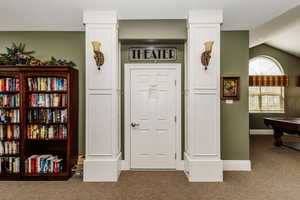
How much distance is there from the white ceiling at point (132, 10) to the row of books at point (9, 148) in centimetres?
213

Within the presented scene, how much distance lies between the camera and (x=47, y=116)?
360cm

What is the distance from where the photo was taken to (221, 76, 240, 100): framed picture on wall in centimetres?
397

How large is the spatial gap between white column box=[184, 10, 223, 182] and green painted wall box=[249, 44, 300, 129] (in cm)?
535

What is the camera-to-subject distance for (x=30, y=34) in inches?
161

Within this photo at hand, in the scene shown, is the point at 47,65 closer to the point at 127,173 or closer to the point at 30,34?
the point at 30,34

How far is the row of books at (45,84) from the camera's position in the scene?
3.60 metres

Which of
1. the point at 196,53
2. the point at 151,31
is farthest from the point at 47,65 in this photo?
the point at 196,53

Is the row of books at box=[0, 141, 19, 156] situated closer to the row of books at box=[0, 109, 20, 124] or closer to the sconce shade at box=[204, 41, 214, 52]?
the row of books at box=[0, 109, 20, 124]

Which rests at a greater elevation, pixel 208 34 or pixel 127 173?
pixel 208 34

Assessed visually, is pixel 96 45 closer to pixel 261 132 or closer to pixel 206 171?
pixel 206 171

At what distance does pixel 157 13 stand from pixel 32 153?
328cm

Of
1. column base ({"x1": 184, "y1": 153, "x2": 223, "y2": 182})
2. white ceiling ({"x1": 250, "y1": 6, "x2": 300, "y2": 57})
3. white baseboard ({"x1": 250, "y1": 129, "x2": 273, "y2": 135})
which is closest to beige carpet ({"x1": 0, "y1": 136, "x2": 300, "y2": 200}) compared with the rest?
column base ({"x1": 184, "y1": 153, "x2": 223, "y2": 182})

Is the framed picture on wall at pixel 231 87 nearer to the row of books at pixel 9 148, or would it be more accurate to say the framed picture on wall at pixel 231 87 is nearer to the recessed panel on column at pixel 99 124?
the recessed panel on column at pixel 99 124

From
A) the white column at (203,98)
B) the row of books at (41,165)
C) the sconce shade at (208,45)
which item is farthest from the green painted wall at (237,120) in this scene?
the row of books at (41,165)
